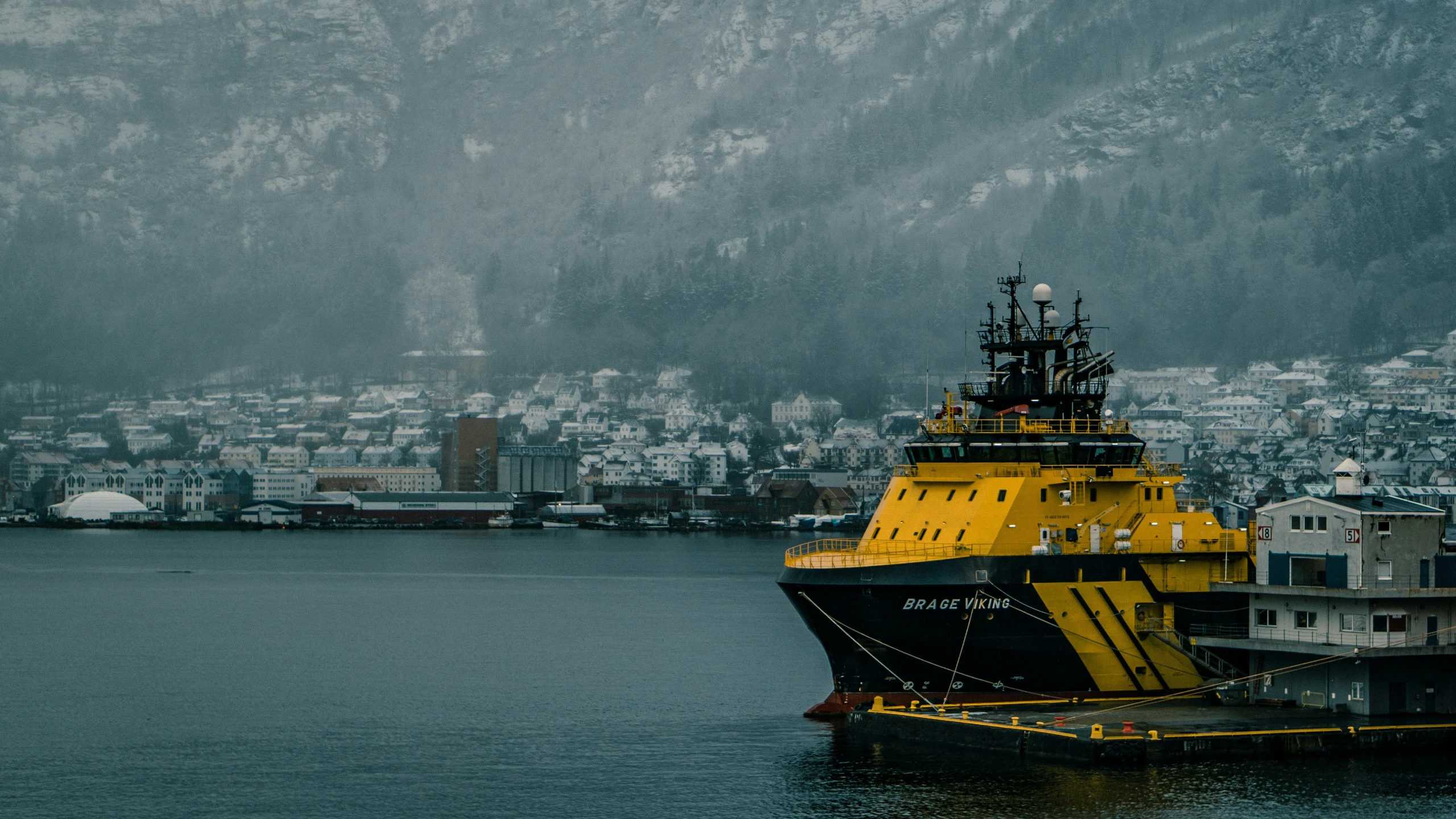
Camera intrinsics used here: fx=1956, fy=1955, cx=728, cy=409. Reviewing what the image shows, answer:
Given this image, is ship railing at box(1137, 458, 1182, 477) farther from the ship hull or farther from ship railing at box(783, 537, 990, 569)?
ship railing at box(783, 537, 990, 569)

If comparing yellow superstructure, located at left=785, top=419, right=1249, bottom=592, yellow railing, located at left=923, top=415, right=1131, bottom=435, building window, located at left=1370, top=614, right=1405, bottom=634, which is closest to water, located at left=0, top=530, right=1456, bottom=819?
building window, located at left=1370, top=614, right=1405, bottom=634

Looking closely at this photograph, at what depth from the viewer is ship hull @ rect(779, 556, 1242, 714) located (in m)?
42.9

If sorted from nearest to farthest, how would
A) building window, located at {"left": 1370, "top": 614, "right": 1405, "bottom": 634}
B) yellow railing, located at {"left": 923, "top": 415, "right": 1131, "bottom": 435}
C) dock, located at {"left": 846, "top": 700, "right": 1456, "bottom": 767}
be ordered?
dock, located at {"left": 846, "top": 700, "right": 1456, "bottom": 767} < building window, located at {"left": 1370, "top": 614, "right": 1405, "bottom": 634} < yellow railing, located at {"left": 923, "top": 415, "right": 1131, "bottom": 435}

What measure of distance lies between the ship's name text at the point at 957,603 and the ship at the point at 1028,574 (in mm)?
35

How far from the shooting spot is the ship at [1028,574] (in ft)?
142

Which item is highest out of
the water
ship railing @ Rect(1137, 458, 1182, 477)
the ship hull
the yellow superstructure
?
ship railing @ Rect(1137, 458, 1182, 477)

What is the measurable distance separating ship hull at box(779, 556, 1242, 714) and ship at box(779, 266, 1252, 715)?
1.4 inches

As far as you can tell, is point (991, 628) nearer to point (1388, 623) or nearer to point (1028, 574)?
point (1028, 574)

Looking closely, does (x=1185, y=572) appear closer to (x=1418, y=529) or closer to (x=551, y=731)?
(x=1418, y=529)

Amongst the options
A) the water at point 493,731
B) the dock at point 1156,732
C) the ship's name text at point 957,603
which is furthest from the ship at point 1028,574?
the water at point 493,731

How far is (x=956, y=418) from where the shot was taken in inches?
1841

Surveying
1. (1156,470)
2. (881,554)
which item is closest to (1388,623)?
(1156,470)

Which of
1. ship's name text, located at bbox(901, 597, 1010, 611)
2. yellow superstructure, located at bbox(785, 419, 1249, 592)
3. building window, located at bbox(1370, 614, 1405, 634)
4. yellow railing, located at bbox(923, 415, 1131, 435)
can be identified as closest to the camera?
building window, located at bbox(1370, 614, 1405, 634)

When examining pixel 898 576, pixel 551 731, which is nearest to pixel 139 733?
pixel 551 731
